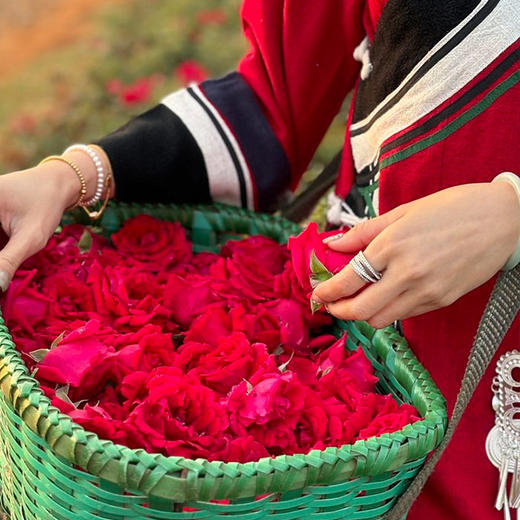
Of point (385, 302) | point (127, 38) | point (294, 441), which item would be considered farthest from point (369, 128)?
point (127, 38)

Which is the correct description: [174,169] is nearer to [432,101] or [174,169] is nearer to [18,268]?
[18,268]

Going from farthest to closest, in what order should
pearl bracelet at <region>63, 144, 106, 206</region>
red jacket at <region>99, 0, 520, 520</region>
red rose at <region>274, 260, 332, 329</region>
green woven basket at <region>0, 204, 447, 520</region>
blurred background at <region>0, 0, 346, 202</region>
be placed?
blurred background at <region>0, 0, 346, 202</region> → pearl bracelet at <region>63, 144, 106, 206</region> → red rose at <region>274, 260, 332, 329</region> → red jacket at <region>99, 0, 520, 520</region> → green woven basket at <region>0, 204, 447, 520</region>

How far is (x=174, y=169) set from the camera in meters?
1.19

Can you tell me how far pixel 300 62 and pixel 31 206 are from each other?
44 cm

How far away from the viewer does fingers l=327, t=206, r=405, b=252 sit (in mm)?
825

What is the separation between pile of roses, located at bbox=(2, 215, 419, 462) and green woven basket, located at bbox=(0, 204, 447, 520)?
0.13ft

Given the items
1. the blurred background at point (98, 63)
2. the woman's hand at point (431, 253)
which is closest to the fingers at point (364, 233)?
the woman's hand at point (431, 253)

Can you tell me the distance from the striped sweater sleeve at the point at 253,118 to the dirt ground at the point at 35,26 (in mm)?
3486

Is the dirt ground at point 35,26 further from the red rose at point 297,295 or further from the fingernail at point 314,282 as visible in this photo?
the fingernail at point 314,282

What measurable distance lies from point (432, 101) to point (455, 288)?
9.0 inches

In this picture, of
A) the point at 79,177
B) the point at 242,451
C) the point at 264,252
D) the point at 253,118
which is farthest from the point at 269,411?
the point at 253,118

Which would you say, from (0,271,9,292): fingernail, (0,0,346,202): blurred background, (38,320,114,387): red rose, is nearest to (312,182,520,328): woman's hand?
(38,320,114,387): red rose

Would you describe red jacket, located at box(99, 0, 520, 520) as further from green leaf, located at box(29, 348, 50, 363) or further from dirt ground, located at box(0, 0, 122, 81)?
dirt ground, located at box(0, 0, 122, 81)

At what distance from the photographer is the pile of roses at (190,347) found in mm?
776
